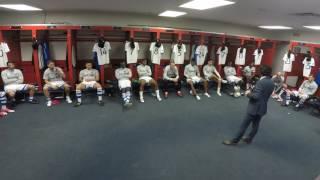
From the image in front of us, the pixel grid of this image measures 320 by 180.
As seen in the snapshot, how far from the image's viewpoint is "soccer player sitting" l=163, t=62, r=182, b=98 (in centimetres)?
589

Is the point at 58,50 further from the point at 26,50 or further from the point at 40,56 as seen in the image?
the point at 26,50

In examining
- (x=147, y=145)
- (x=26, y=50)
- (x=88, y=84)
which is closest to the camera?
(x=147, y=145)

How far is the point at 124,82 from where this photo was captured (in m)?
5.25

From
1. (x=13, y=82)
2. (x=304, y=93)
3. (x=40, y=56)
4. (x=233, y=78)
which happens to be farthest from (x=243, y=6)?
(x=13, y=82)

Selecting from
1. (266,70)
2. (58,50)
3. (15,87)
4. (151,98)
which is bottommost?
(151,98)

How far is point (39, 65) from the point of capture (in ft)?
17.4

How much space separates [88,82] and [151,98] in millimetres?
1649

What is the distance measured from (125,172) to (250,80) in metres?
5.88

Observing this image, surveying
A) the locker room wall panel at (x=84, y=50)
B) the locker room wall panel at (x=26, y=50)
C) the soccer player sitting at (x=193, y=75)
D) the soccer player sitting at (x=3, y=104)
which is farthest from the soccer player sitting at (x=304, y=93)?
the locker room wall panel at (x=26, y=50)

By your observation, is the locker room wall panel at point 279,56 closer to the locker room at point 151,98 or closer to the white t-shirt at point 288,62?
the locker room at point 151,98

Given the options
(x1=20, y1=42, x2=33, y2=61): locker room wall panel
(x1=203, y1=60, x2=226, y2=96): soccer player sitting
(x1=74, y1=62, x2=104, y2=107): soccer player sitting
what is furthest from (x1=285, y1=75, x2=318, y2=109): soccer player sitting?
(x1=20, y1=42, x2=33, y2=61): locker room wall panel

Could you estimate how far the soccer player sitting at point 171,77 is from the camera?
589cm

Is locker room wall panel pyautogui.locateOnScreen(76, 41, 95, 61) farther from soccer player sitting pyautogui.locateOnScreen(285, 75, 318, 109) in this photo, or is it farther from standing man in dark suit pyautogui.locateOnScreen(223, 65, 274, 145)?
soccer player sitting pyautogui.locateOnScreen(285, 75, 318, 109)

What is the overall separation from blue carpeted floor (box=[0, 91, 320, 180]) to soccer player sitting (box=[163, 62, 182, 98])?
3.55ft
